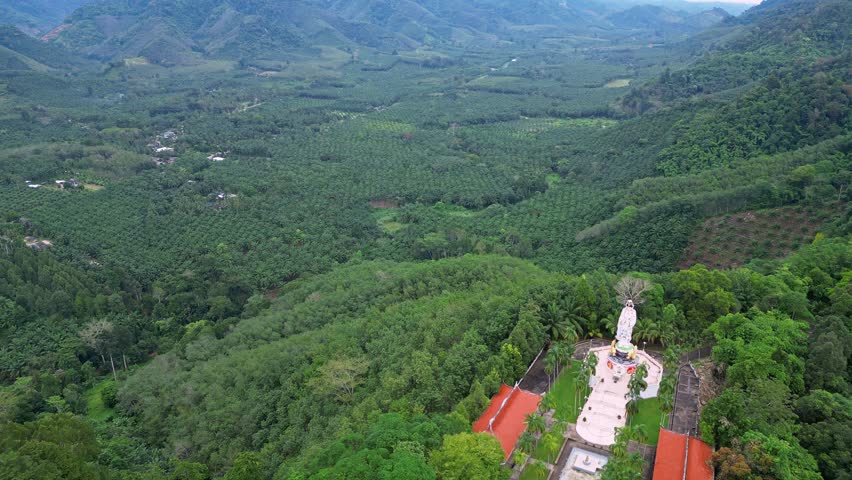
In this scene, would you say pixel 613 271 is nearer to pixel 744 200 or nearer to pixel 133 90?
pixel 744 200

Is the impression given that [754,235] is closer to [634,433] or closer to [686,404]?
[686,404]

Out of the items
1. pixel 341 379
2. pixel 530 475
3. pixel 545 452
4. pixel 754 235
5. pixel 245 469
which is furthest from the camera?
pixel 754 235

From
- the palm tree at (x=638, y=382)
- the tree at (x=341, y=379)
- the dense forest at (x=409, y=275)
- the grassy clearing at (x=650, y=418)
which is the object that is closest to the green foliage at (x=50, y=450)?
the dense forest at (x=409, y=275)

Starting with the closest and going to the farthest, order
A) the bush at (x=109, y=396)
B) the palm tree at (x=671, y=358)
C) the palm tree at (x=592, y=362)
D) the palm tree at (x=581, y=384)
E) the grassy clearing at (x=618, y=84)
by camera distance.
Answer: the palm tree at (x=581, y=384), the palm tree at (x=592, y=362), the palm tree at (x=671, y=358), the bush at (x=109, y=396), the grassy clearing at (x=618, y=84)

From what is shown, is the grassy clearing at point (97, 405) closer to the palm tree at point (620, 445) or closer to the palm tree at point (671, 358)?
the palm tree at point (620, 445)

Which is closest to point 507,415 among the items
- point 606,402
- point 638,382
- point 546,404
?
point 546,404
